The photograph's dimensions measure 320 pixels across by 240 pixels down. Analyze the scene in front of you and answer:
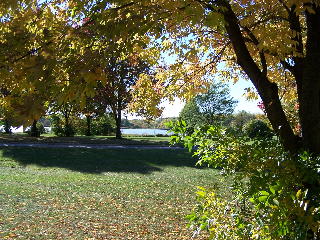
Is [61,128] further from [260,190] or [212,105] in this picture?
[260,190]

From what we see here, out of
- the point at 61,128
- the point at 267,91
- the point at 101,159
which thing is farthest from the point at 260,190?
the point at 61,128

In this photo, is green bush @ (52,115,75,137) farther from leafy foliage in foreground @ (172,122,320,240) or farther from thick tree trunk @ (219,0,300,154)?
leafy foliage in foreground @ (172,122,320,240)

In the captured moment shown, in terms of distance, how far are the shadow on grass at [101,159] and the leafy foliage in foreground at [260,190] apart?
12042 millimetres

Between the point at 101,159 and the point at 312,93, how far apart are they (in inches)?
591

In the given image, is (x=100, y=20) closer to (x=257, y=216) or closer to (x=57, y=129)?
(x=257, y=216)

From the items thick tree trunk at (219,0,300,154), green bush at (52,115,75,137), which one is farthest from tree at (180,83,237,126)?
thick tree trunk at (219,0,300,154)

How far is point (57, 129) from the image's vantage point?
114 ft

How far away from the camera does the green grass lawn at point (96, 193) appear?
7297mm

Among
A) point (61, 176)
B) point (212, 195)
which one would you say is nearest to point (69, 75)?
point (212, 195)

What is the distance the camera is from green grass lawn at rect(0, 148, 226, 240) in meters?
7.30

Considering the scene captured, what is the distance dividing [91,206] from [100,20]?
681 centimetres

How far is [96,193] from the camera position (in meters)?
11.3

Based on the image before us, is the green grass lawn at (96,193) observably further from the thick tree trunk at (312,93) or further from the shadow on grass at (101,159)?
the thick tree trunk at (312,93)

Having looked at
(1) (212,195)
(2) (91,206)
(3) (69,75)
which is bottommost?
(2) (91,206)
